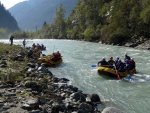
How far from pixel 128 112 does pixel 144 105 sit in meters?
1.41

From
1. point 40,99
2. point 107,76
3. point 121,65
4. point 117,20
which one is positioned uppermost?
point 117,20

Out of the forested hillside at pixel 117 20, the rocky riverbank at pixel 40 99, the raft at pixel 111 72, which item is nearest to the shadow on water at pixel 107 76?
the raft at pixel 111 72

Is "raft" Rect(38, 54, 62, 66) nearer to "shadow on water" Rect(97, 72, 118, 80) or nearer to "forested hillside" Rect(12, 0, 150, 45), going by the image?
"shadow on water" Rect(97, 72, 118, 80)

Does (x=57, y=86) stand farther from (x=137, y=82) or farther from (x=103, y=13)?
(x=103, y=13)

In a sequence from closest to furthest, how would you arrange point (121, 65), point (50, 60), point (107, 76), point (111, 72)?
point (111, 72) → point (107, 76) → point (121, 65) → point (50, 60)

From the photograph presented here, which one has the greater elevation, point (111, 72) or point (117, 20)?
point (117, 20)

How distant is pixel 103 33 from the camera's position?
63.0 metres

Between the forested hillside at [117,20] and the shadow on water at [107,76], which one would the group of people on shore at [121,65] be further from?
the forested hillside at [117,20]

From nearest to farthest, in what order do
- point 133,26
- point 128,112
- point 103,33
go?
point 128,112 < point 133,26 < point 103,33

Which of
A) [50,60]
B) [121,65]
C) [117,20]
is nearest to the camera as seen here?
[121,65]

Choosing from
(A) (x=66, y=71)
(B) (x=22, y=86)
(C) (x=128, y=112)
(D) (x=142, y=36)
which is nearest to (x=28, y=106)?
(B) (x=22, y=86)

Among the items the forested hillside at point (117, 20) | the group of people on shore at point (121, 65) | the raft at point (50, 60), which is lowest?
the raft at point (50, 60)

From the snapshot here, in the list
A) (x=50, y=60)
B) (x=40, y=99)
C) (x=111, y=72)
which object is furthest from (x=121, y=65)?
(x=40, y=99)

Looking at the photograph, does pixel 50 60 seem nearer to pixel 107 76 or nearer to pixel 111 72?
pixel 107 76
